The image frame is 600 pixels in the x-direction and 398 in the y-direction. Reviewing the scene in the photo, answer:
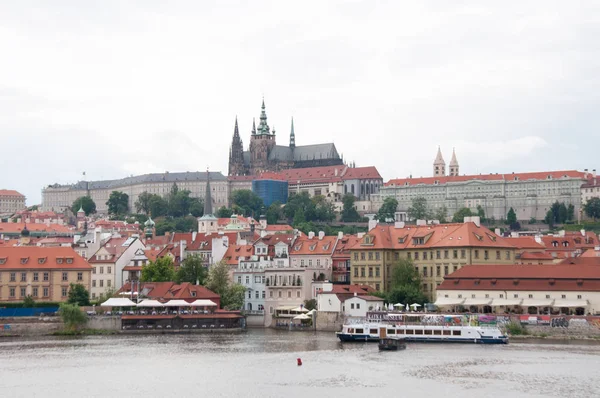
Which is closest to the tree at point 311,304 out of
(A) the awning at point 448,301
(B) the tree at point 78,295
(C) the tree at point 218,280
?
(C) the tree at point 218,280

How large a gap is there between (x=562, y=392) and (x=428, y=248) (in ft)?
145

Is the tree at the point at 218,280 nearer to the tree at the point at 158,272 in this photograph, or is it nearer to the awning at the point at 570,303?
the tree at the point at 158,272

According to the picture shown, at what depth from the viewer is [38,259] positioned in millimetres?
100750

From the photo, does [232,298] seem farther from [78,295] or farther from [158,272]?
[78,295]

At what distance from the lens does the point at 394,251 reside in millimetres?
100625

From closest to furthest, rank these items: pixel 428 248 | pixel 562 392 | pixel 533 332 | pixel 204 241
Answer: pixel 562 392 < pixel 533 332 < pixel 428 248 < pixel 204 241

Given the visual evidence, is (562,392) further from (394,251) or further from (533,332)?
(394,251)

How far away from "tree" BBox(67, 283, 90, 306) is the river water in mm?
17387

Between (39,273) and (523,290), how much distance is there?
40.9 m

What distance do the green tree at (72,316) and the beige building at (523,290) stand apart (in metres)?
26.8

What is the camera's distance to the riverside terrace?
89.1 metres

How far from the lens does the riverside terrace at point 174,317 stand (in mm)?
89062

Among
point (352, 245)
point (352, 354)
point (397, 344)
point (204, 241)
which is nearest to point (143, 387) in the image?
point (352, 354)

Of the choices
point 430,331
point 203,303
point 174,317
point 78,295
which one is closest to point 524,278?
point 430,331
